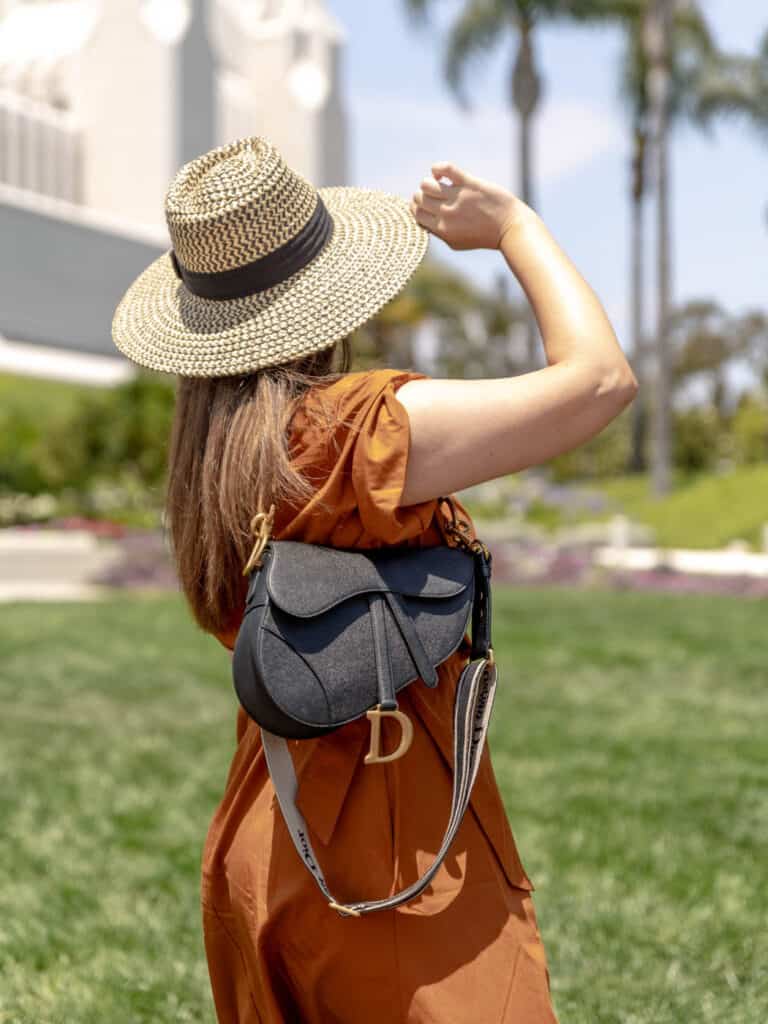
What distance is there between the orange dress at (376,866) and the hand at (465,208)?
266 millimetres

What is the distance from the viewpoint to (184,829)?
4.62 m

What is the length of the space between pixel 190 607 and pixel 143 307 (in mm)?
497

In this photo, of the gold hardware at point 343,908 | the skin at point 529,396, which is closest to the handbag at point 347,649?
the gold hardware at point 343,908

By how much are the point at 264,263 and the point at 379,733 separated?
70 centimetres

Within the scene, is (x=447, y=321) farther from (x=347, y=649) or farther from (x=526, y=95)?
(x=347, y=649)

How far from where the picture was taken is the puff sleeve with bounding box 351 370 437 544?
1.69m

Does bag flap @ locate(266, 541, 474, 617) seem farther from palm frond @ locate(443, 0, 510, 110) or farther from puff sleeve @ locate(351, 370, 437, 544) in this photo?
palm frond @ locate(443, 0, 510, 110)

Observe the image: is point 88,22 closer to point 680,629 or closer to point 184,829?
point 680,629

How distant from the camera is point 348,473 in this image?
1.75 meters

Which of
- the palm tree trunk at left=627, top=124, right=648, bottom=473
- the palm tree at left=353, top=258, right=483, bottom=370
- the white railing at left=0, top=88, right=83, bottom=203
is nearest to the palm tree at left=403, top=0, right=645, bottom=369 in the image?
the palm tree trunk at left=627, top=124, right=648, bottom=473

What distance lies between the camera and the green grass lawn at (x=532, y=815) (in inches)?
129

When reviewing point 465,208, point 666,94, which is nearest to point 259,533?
point 465,208

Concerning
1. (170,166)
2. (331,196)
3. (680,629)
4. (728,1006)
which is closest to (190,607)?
(331,196)

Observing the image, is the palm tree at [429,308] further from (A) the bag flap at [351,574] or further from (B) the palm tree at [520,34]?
(A) the bag flap at [351,574]
